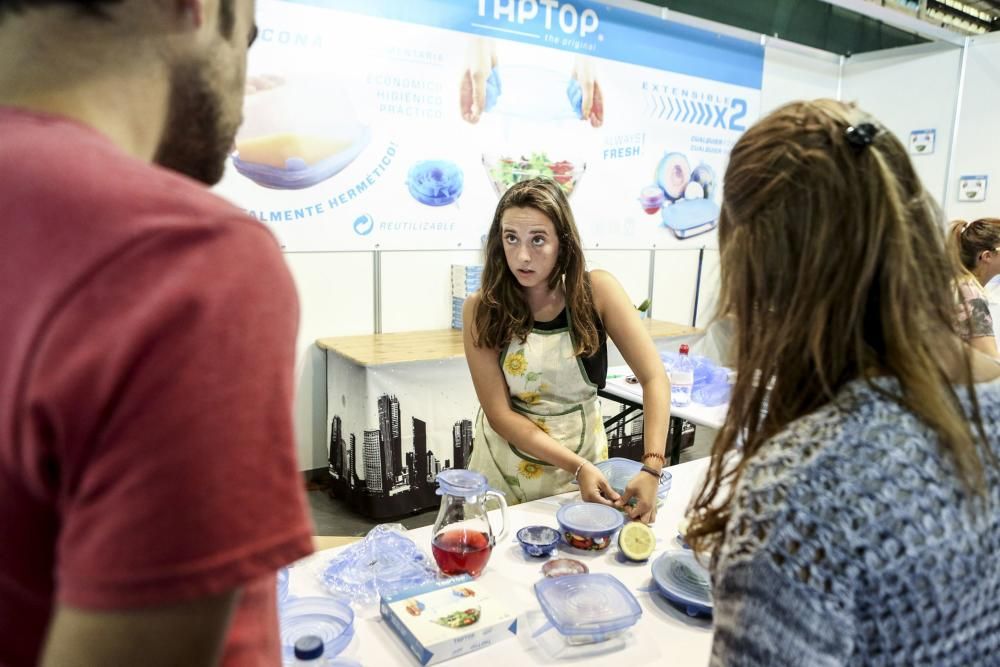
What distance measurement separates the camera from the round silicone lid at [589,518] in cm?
152

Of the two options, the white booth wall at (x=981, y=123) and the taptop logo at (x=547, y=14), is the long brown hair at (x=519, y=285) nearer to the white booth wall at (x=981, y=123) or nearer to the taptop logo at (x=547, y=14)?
the taptop logo at (x=547, y=14)

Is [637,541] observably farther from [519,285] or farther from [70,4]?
[70,4]

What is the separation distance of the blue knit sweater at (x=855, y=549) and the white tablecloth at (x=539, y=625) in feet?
1.52

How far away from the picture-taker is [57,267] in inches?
14.6

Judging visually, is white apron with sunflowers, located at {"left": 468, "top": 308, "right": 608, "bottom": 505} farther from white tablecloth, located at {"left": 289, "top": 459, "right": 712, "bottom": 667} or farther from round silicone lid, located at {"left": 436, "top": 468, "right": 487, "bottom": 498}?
round silicone lid, located at {"left": 436, "top": 468, "right": 487, "bottom": 498}

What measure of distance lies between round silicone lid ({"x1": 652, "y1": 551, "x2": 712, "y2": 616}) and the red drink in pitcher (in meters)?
0.36

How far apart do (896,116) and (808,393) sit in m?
6.25

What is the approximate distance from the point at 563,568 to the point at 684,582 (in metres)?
0.25

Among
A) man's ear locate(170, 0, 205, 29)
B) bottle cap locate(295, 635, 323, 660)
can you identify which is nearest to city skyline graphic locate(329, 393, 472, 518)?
bottle cap locate(295, 635, 323, 660)

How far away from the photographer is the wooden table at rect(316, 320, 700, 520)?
3301mm

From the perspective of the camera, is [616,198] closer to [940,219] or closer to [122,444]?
[940,219]

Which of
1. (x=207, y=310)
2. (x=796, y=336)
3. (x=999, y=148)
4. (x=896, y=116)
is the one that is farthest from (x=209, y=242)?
(x=896, y=116)

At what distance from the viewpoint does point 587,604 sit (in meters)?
1.24

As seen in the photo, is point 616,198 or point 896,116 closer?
point 616,198
